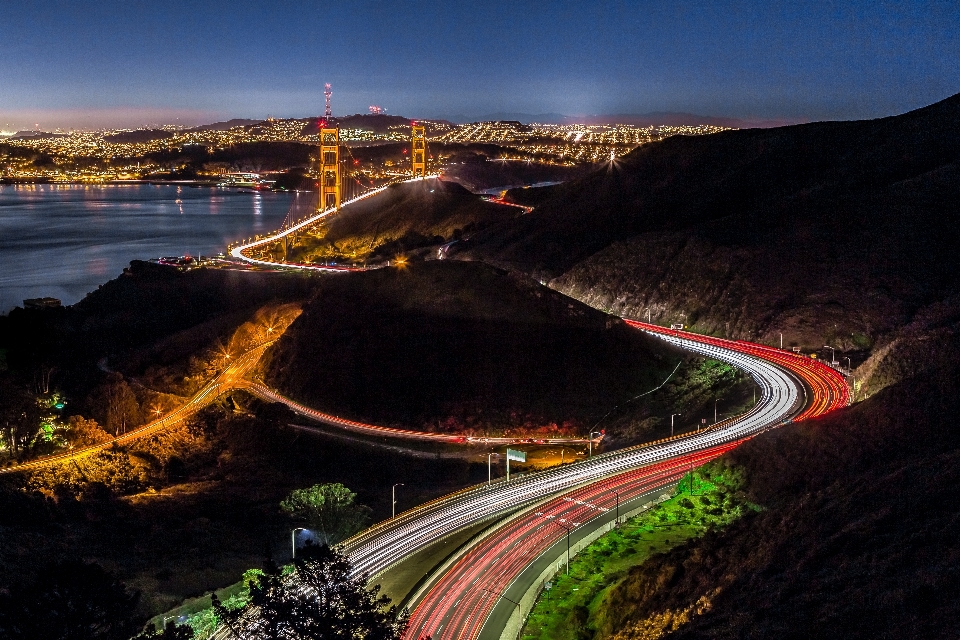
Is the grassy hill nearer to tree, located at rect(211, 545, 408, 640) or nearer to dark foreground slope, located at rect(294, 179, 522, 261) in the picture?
tree, located at rect(211, 545, 408, 640)

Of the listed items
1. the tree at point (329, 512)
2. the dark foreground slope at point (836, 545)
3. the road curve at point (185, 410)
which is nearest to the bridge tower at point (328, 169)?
the road curve at point (185, 410)

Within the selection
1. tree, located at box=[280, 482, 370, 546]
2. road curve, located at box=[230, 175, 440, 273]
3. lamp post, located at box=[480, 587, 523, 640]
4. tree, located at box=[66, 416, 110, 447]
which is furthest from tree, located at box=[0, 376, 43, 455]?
road curve, located at box=[230, 175, 440, 273]

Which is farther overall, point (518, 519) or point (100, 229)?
point (100, 229)

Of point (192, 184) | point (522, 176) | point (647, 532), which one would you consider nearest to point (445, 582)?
point (647, 532)

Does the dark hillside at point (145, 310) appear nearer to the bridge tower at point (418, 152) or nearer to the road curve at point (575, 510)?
the road curve at point (575, 510)

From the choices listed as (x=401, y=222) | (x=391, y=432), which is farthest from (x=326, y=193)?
(x=391, y=432)

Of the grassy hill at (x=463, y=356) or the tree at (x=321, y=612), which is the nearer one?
the tree at (x=321, y=612)

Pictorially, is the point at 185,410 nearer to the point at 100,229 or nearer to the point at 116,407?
the point at 116,407
